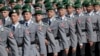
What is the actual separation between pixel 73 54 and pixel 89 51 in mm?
651

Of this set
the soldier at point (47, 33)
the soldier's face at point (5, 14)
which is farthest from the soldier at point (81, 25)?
the soldier's face at point (5, 14)

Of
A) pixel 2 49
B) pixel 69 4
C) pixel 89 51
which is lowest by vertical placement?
pixel 89 51

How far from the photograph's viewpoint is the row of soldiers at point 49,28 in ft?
21.0

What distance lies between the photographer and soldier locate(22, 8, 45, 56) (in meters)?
6.69

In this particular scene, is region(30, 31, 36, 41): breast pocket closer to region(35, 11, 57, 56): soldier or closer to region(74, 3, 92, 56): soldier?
region(35, 11, 57, 56): soldier

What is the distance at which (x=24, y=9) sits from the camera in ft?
22.2

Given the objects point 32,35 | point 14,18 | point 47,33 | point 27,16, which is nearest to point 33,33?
point 32,35

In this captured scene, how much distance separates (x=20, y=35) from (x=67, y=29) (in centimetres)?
156

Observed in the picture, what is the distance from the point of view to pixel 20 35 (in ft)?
21.3

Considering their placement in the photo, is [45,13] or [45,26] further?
[45,13]

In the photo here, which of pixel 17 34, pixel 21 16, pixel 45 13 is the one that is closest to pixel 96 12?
pixel 45 13

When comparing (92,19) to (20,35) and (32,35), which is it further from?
(20,35)

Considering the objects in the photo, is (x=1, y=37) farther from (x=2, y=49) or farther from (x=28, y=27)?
(x=28, y=27)

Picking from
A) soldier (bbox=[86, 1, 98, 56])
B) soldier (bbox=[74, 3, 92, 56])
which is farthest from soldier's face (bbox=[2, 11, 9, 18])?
soldier (bbox=[86, 1, 98, 56])
